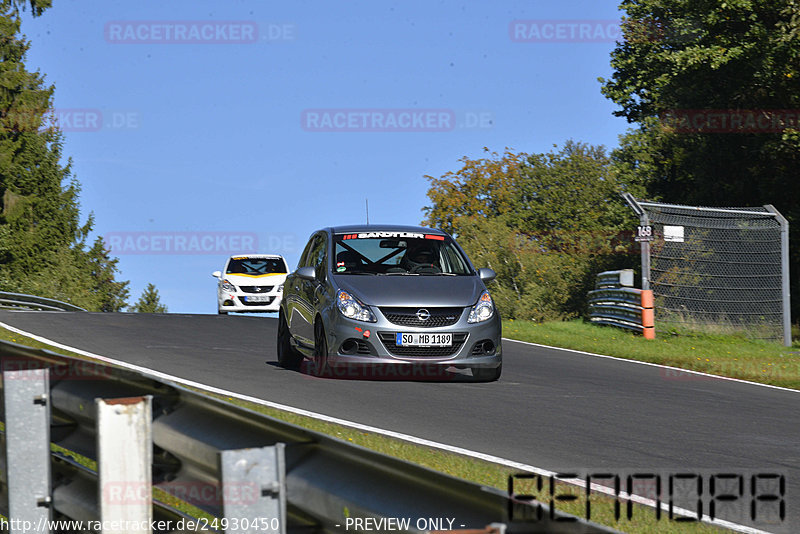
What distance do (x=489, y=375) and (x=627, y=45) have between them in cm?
2555

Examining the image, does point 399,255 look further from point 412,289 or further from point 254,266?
point 254,266

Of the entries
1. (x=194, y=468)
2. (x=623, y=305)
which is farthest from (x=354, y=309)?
(x=623, y=305)

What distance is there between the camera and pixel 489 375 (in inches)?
475

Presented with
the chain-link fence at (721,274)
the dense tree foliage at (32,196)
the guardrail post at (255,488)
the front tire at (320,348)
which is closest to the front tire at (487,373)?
the front tire at (320,348)

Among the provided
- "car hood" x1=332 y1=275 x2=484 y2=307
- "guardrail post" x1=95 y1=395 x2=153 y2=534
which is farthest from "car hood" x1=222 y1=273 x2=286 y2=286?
"guardrail post" x1=95 y1=395 x2=153 y2=534

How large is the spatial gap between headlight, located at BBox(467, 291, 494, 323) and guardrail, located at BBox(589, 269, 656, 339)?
9476mm

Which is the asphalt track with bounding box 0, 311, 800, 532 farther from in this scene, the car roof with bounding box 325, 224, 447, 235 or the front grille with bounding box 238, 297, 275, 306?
the front grille with bounding box 238, 297, 275, 306

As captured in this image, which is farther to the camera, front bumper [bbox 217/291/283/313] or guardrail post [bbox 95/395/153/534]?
front bumper [bbox 217/291/283/313]

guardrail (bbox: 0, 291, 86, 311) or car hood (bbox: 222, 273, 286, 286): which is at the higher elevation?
car hood (bbox: 222, 273, 286, 286)

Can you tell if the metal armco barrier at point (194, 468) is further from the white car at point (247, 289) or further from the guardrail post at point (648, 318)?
the white car at point (247, 289)

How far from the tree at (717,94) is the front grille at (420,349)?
1720 cm

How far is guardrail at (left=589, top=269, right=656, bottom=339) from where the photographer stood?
2053 cm

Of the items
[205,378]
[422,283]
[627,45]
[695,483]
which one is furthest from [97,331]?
[627,45]

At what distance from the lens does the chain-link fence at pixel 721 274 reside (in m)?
20.9
